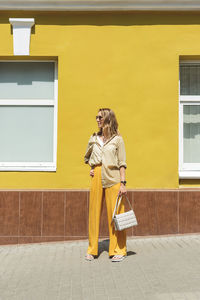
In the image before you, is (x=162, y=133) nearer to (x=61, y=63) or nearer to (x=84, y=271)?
(x=61, y=63)

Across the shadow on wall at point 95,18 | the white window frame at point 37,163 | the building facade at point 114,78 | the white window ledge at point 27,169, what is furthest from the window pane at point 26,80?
the white window ledge at point 27,169

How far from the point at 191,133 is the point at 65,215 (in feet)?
8.73

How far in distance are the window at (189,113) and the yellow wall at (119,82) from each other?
0.35 metres

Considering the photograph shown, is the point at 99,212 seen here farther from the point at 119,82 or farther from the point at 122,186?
the point at 119,82

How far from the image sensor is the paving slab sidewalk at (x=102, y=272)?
4781 mm

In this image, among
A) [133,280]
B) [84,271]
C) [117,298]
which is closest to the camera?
[117,298]

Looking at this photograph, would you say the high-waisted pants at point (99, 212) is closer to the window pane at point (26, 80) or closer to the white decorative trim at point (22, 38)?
the window pane at point (26, 80)

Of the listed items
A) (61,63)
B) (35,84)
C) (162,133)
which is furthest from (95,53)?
(162,133)

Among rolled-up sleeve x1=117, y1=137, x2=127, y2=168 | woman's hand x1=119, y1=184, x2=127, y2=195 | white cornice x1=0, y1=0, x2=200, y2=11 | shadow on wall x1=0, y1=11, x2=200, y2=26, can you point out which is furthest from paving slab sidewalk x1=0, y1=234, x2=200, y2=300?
white cornice x1=0, y1=0, x2=200, y2=11

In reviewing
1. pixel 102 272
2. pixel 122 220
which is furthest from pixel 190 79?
pixel 102 272

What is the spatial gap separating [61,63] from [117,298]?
4.53 m

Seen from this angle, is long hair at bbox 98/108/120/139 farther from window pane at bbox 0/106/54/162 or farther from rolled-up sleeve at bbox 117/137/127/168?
window pane at bbox 0/106/54/162

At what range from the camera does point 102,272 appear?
5.64 m

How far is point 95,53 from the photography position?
7980 millimetres
